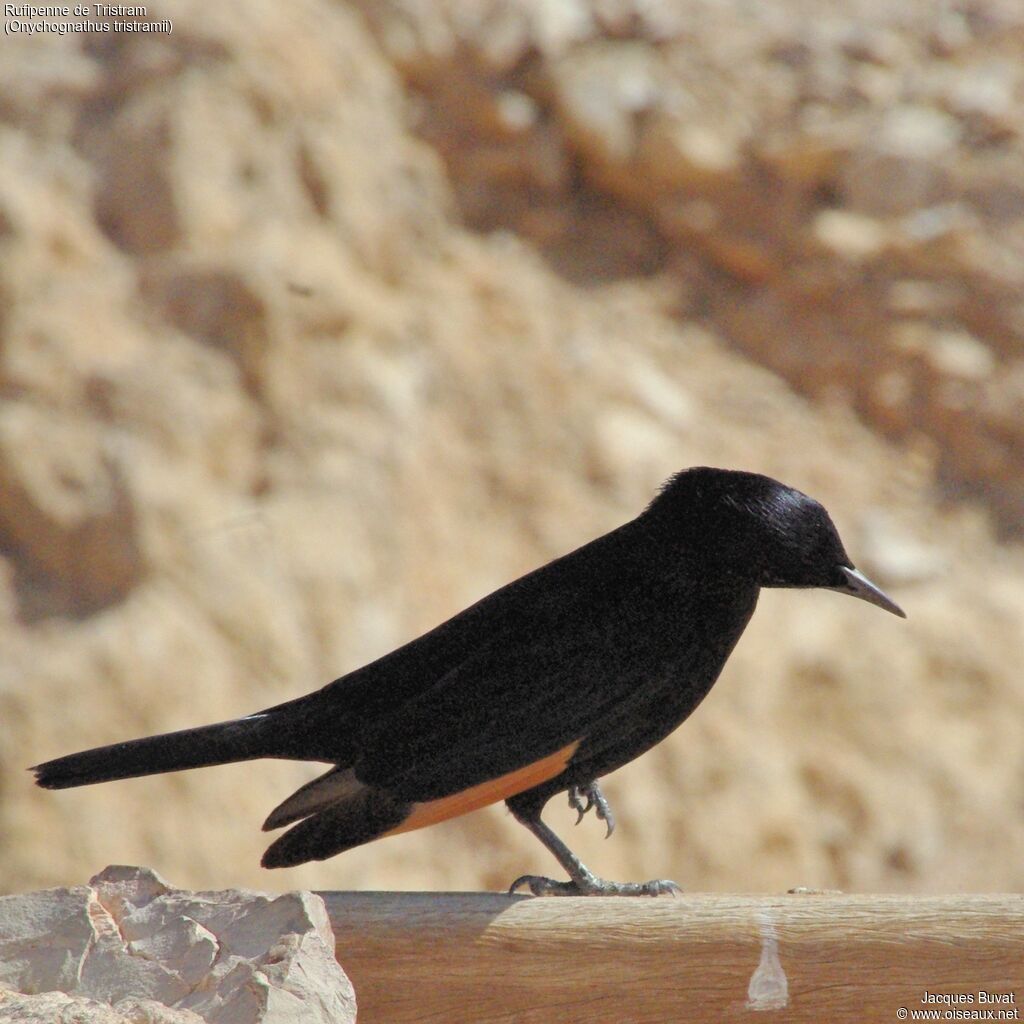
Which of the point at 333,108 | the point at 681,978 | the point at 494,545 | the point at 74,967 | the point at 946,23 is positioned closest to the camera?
the point at 74,967

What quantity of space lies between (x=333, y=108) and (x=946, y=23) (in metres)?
3.35

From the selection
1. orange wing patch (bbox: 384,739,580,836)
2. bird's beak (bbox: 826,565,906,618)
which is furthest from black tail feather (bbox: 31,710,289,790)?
bird's beak (bbox: 826,565,906,618)

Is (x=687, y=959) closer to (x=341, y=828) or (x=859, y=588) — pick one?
(x=341, y=828)

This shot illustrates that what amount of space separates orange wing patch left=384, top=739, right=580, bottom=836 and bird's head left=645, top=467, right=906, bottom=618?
0.46m

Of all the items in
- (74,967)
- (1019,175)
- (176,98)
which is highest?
(74,967)

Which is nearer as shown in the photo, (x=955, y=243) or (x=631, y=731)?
(x=631, y=731)

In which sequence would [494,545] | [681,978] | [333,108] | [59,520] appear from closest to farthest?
1. [681,978]
2. [59,520]
3. [494,545]
4. [333,108]

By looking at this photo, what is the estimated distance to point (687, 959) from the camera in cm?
257

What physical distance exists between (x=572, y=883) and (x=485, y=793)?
0.34 meters

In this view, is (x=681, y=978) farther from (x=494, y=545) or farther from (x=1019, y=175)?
(x=1019, y=175)

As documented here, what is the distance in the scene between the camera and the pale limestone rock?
2.24 meters

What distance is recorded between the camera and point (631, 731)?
279 cm

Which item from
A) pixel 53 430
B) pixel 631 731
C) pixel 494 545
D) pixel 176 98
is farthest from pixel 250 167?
pixel 631 731

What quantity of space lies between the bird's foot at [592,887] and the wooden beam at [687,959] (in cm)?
19
